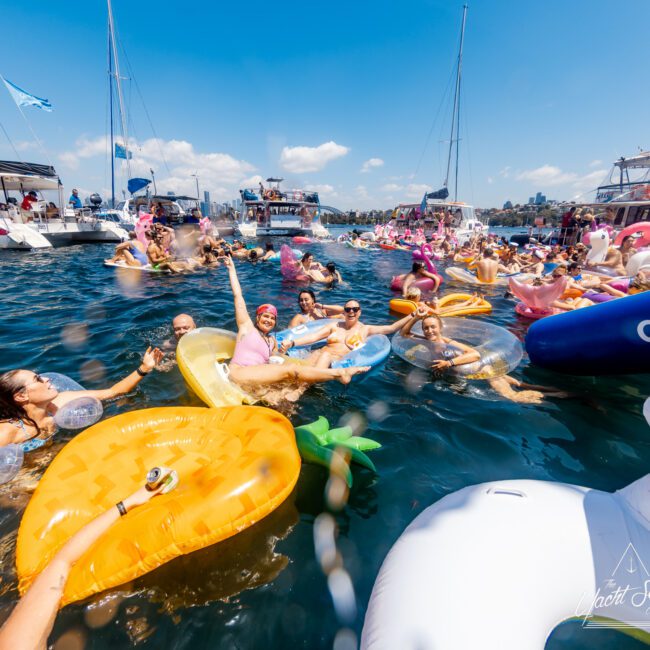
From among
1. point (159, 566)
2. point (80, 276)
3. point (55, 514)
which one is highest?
point (80, 276)

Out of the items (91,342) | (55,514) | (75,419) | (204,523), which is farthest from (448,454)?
(91,342)

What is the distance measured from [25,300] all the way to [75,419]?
667 cm

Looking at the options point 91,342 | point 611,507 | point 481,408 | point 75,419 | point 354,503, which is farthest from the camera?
point 91,342

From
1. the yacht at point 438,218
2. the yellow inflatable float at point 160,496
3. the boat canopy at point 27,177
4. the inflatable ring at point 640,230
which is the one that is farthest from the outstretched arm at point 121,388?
the yacht at point 438,218

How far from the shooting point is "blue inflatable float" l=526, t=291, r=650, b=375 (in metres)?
3.20

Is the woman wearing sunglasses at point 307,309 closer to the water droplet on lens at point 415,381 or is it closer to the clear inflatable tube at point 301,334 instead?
the clear inflatable tube at point 301,334

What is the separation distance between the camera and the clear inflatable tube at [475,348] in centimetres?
425

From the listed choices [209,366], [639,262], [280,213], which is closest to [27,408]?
[209,366]

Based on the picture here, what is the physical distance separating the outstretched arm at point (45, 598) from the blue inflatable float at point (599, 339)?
438 cm

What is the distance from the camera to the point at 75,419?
303 cm

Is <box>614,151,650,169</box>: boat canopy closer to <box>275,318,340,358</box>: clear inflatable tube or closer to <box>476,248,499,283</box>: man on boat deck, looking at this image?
<box>476,248,499,283</box>: man on boat deck

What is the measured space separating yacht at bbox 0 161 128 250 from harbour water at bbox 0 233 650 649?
12160mm

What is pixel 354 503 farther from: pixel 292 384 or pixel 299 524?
pixel 292 384

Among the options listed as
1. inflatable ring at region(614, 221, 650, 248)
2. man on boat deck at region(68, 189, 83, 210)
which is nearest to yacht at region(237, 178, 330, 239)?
man on boat deck at region(68, 189, 83, 210)
